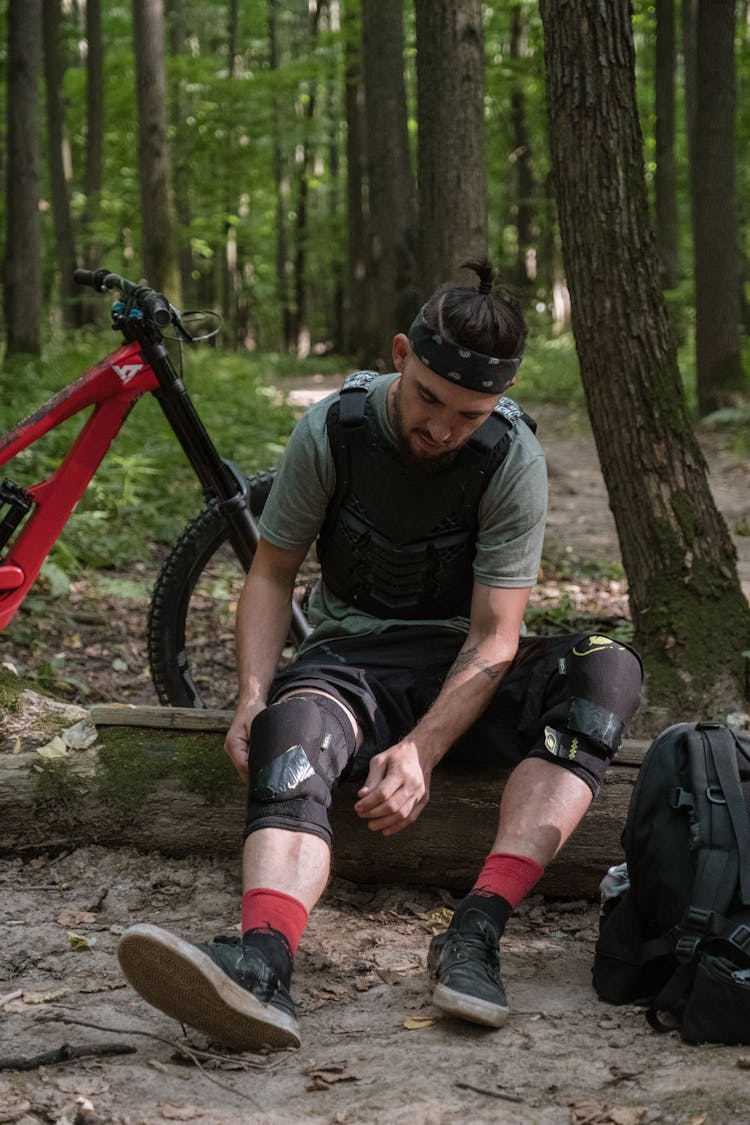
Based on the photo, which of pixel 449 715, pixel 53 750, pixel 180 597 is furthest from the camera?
pixel 180 597

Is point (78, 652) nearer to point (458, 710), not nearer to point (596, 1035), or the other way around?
point (458, 710)

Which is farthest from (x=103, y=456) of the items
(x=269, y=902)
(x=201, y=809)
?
(x=269, y=902)

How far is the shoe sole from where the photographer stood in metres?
2.44

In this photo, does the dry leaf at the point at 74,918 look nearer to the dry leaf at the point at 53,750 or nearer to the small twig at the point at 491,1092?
the dry leaf at the point at 53,750

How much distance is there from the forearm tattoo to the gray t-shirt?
194 millimetres

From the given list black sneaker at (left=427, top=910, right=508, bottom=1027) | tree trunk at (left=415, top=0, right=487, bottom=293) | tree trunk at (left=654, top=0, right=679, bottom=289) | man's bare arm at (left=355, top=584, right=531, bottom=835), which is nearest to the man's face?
man's bare arm at (left=355, top=584, right=531, bottom=835)

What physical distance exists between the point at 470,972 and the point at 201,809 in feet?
3.87

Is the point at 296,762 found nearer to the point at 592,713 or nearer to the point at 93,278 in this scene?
the point at 592,713

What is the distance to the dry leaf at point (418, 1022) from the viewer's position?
2553mm

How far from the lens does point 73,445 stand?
4.10 meters

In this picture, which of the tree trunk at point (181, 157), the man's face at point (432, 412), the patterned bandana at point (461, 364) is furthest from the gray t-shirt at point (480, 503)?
the tree trunk at point (181, 157)

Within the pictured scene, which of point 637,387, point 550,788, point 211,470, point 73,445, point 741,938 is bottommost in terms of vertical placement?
point 741,938

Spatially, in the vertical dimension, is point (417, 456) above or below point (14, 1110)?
above

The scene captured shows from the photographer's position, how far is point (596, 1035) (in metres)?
2.48
